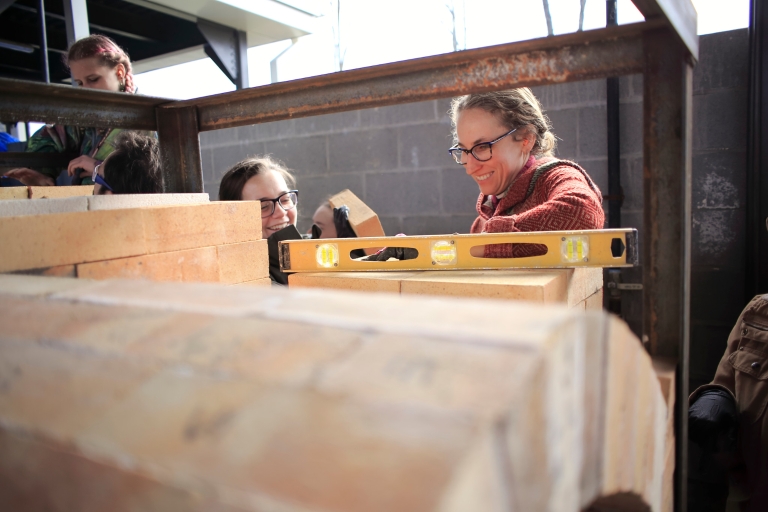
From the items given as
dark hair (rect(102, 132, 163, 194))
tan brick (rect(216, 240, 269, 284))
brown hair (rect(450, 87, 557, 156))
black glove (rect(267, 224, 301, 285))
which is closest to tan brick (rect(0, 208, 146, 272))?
A: tan brick (rect(216, 240, 269, 284))

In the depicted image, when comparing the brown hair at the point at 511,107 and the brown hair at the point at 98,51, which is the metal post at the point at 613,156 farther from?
A: the brown hair at the point at 98,51

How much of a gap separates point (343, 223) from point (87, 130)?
59.2 inches

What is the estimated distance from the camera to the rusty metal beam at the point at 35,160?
294cm

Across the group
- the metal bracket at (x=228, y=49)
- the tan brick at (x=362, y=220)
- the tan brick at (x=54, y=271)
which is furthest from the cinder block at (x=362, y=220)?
the metal bracket at (x=228, y=49)

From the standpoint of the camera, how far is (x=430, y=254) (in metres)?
1.59

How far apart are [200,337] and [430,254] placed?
3.44ft

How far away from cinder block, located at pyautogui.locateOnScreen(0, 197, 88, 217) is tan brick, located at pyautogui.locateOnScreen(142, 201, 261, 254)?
17cm

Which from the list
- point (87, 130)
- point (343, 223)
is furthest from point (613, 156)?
point (87, 130)

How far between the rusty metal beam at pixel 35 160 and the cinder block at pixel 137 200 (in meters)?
1.82

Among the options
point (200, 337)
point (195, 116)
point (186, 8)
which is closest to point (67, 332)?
point (200, 337)

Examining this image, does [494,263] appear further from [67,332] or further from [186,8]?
[186,8]

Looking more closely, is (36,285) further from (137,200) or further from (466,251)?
(466,251)

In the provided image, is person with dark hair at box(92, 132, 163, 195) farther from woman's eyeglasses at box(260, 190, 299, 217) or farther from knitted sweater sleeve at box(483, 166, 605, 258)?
knitted sweater sleeve at box(483, 166, 605, 258)

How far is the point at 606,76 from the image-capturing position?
1.31 metres
